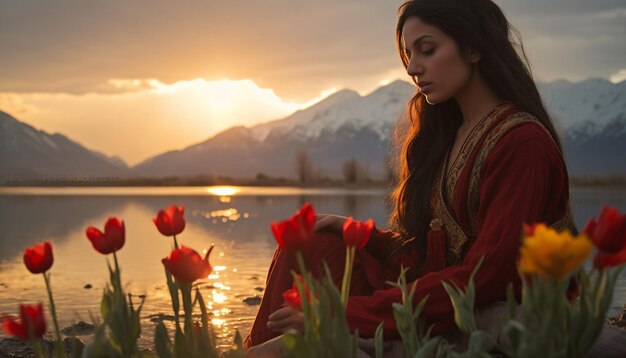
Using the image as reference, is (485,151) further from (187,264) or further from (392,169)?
(187,264)

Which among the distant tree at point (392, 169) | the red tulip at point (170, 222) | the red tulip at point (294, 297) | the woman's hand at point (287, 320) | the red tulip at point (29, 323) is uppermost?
the distant tree at point (392, 169)

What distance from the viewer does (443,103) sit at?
3.61 metres

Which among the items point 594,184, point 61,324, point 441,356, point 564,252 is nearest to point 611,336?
point 441,356

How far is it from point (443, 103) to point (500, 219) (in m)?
1.02

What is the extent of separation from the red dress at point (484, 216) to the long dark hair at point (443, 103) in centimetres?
9

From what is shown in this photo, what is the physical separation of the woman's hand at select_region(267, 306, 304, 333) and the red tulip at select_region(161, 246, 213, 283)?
2.12ft

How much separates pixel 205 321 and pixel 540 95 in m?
1.69

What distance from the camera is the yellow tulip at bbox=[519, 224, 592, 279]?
1.74m

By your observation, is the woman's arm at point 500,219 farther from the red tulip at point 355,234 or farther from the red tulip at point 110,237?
the red tulip at point 110,237

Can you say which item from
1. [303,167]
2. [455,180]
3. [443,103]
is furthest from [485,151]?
[303,167]

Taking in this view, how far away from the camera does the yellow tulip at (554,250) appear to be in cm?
174

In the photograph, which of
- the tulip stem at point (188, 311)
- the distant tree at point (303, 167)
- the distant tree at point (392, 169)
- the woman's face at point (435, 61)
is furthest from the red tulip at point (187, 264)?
the distant tree at point (303, 167)

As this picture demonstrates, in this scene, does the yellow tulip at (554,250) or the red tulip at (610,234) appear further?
the red tulip at (610,234)

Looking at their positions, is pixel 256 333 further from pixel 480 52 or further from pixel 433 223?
pixel 480 52
